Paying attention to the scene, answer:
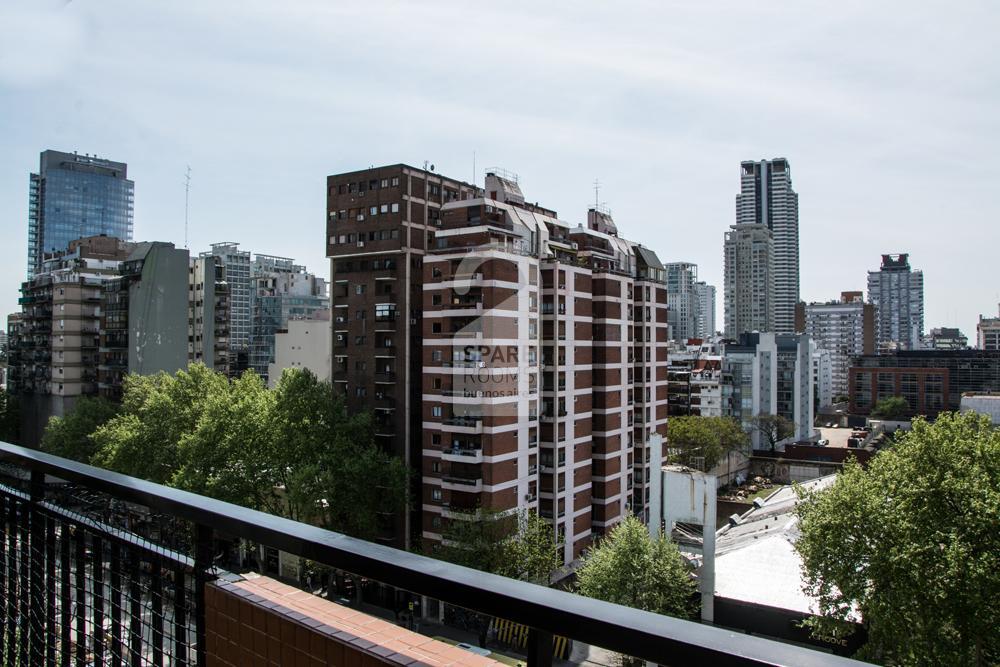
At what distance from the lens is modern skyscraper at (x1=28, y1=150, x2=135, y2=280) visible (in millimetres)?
77688

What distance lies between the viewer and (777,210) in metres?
115

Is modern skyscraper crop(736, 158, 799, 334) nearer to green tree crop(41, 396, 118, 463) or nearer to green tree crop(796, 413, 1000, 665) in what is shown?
green tree crop(41, 396, 118, 463)

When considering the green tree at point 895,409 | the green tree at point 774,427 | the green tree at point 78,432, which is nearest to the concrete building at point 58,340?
the green tree at point 78,432

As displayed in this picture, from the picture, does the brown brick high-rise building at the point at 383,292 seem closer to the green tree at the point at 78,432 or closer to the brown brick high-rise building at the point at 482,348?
the brown brick high-rise building at the point at 482,348

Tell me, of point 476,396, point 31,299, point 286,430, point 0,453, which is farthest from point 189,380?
point 0,453

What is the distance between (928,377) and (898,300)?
53260 millimetres

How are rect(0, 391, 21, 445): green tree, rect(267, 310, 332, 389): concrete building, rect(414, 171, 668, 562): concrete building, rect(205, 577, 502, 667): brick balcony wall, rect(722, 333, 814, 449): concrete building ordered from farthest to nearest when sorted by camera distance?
rect(722, 333, 814, 449): concrete building, rect(267, 310, 332, 389): concrete building, rect(0, 391, 21, 445): green tree, rect(414, 171, 668, 562): concrete building, rect(205, 577, 502, 667): brick balcony wall

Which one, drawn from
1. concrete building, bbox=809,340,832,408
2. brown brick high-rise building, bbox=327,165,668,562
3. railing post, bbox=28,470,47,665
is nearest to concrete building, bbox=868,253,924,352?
concrete building, bbox=809,340,832,408

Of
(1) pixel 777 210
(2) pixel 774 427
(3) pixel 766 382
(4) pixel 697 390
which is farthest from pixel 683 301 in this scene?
(4) pixel 697 390

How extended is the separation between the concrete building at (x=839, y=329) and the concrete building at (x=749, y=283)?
19.6 feet

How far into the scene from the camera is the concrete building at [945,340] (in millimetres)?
88444

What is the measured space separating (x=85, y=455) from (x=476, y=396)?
15.9 m

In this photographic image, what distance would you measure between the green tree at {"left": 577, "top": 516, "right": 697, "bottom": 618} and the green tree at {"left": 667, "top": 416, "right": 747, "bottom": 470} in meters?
18.5

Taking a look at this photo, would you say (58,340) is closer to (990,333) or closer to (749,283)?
(749,283)
